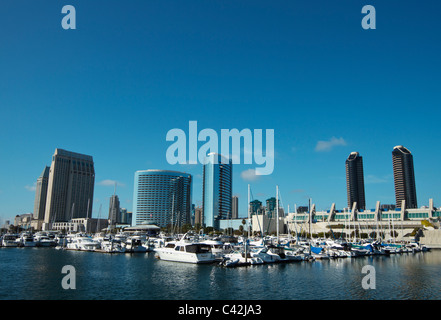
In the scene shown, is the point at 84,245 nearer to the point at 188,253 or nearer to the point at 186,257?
the point at 186,257

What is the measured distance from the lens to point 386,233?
153750 mm

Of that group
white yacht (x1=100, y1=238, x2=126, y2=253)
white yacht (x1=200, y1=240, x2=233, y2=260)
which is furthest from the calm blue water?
white yacht (x1=100, y1=238, x2=126, y2=253)

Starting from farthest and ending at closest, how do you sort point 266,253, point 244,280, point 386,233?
point 386,233 → point 266,253 → point 244,280

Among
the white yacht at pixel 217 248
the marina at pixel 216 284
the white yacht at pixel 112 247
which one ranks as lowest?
the marina at pixel 216 284

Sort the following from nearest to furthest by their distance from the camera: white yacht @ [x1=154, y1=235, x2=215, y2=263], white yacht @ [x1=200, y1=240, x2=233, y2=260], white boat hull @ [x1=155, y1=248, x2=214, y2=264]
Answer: white boat hull @ [x1=155, y1=248, x2=214, y2=264] < white yacht @ [x1=154, y1=235, x2=215, y2=263] < white yacht @ [x1=200, y1=240, x2=233, y2=260]

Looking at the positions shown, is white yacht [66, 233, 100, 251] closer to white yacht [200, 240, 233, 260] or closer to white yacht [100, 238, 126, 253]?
white yacht [100, 238, 126, 253]

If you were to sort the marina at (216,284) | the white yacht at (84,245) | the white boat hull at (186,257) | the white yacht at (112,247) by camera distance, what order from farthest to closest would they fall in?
the white yacht at (84,245) → the white yacht at (112,247) → the white boat hull at (186,257) → the marina at (216,284)

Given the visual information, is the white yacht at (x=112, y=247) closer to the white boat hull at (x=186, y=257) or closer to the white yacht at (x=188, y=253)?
the white boat hull at (x=186, y=257)

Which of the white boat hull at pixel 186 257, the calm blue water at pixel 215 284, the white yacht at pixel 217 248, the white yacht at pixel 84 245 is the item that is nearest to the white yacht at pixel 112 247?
the white yacht at pixel 84 245

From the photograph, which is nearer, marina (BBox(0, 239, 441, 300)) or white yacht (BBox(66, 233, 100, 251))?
marina (BBox(0, 239, 441, 300))

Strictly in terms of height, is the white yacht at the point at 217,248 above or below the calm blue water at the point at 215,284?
above
